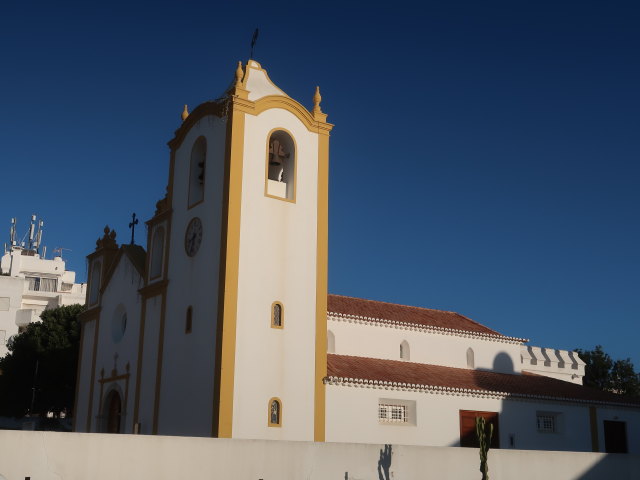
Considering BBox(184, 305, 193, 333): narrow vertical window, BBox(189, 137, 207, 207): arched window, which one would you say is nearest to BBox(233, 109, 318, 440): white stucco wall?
BBox(184, 305, 193, 333): narrow vertical window

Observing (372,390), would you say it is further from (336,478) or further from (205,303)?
(336,478)

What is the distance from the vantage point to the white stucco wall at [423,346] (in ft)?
93.5

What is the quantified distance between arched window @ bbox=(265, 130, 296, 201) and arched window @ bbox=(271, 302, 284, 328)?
11.5 ft

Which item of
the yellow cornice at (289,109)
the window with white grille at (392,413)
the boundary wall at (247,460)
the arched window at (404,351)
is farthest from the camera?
the arched window at (404,351)

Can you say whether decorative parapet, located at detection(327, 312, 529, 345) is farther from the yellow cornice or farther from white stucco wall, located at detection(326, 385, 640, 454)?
the yellow cornice

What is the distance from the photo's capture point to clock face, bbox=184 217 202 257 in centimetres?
2550

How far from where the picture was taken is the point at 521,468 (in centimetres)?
2080

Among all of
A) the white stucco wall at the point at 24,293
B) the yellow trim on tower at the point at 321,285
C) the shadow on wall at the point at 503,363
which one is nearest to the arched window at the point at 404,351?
the shadow on wall at the point at 503,363

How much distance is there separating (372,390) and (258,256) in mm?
5520

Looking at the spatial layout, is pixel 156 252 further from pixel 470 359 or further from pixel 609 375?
pixel 609 375

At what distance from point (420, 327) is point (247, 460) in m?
14.4

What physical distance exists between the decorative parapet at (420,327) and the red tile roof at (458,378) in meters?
1.32

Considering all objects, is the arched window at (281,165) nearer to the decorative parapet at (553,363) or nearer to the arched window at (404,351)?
the arched window at (404,351)

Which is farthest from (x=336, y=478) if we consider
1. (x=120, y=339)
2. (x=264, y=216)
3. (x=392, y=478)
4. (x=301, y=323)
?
(x=120, y=339)
